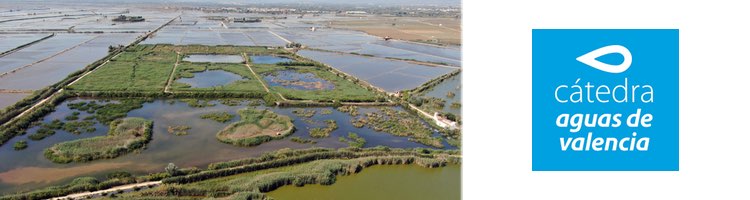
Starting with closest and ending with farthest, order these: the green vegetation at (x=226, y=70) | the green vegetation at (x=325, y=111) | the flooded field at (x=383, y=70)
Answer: the green vegetation at (x=325, y=111) < the green vegetation at (x=226, y=70) < the flooded field at (x=383, y=70)

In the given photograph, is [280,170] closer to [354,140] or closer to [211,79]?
[354,140]

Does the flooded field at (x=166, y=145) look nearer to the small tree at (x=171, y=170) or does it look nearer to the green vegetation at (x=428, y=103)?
the small tree at (x=171, y=170)

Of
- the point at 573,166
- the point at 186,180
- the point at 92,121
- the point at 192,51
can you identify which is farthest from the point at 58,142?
the point at 192,51

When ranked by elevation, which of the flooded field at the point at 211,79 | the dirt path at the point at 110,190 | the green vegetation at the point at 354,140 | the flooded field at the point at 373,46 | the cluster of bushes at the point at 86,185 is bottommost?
the dirt path at the point at 110,190

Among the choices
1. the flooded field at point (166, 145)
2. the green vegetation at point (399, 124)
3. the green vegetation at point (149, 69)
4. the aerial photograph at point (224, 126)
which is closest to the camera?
the aerial photograph at point (224, 126)

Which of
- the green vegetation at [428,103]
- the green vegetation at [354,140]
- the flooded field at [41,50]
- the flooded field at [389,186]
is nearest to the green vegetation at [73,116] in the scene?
the green vegetation at [354,140]

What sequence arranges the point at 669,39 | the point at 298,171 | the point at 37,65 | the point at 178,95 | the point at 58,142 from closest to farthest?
the point at 669,39, the point at 298,171, the point at 58,142, the point at 178,95, the point at 37,65

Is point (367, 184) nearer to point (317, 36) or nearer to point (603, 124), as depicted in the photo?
point (603, 124)
